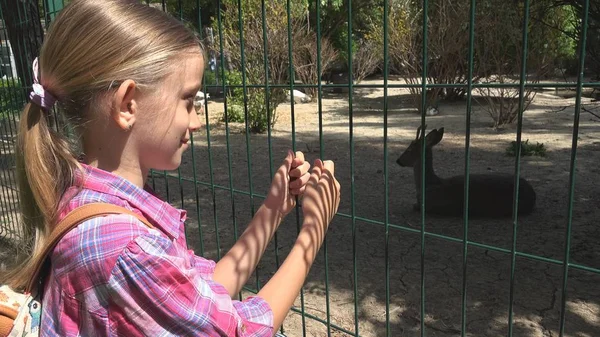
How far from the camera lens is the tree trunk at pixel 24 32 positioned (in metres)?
3.35

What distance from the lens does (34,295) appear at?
3.81 feet

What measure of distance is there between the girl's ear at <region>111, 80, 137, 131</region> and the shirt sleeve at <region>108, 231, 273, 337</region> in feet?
0.84

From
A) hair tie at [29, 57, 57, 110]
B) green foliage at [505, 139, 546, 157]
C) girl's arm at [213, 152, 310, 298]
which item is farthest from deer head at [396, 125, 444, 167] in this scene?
hair tie at [29, 57, 57, 110]

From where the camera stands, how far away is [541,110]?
40.5ft

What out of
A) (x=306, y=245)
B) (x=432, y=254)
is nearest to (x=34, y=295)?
(x=306, y=245)

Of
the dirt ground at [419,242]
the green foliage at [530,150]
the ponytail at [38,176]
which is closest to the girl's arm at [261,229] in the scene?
the dirt ground at [419,242]

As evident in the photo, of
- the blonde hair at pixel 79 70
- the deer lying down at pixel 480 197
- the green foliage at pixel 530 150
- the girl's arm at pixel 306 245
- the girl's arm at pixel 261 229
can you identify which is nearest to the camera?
the blonde hair at pixel 79 70

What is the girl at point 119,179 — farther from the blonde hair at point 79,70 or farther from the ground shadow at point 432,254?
the ground shadow at point 432,254

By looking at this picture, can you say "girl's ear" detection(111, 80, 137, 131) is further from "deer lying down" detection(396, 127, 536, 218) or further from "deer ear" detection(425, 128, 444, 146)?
"deer ear" detection(425, 128, 444, 146)

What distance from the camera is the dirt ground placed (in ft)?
10.4

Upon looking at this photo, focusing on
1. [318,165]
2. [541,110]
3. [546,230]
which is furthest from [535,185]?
[541,110]

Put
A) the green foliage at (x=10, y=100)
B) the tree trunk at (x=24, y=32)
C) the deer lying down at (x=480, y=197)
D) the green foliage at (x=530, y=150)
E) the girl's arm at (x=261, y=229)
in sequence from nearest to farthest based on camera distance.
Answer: the girl's arm at (x=261, y=229) < the tree trunk at (x=24, y=32) < the green foliage at (x=10, y=100) < the deer lying down at (x=480, y=197) < the green foliage at (x=530, y=150)

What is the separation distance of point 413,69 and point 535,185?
5990mm

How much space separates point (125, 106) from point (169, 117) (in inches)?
3.7
